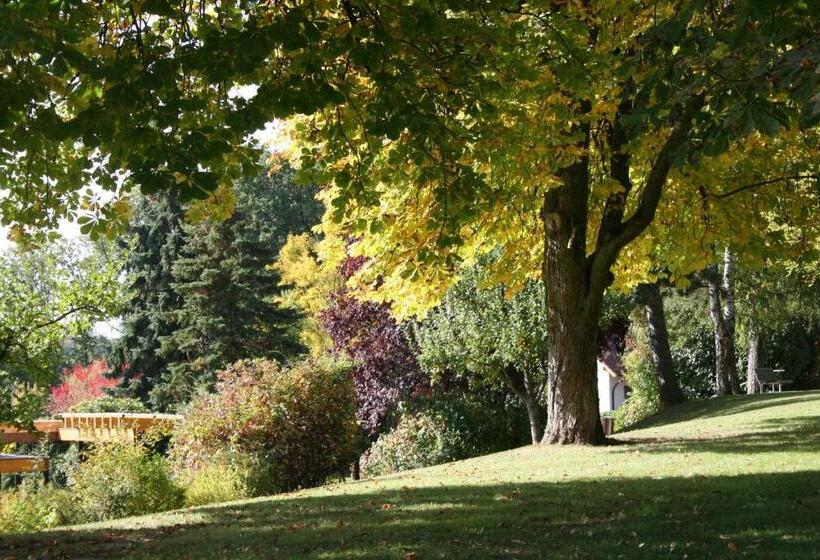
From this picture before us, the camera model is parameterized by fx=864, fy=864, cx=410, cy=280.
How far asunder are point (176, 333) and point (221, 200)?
23263mm

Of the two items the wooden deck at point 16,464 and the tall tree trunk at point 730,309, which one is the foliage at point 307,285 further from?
the tall tree trunk at point 730,309

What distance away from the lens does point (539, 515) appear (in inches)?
308

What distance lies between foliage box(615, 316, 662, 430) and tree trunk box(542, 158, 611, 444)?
11484 millimetres

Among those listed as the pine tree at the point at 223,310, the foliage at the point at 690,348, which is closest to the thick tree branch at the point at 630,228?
the foliage at the point at 690,348

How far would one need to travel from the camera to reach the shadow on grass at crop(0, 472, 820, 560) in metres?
6.24

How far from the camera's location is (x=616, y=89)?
10352 mm

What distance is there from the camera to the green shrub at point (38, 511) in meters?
13.5

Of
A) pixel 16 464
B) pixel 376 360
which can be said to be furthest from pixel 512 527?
pixel 16 464

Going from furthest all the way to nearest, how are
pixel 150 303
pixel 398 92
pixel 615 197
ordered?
pixel 150 303 → pixel 615 197 → pixel 398 92

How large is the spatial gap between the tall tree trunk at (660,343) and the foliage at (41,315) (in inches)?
549

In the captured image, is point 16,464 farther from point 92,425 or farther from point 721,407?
point 721,407

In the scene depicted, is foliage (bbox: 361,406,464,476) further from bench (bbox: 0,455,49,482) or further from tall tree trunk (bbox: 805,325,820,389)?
tall tree trunk (bbox: 805,325,820,389)

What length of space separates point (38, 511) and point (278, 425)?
423cm

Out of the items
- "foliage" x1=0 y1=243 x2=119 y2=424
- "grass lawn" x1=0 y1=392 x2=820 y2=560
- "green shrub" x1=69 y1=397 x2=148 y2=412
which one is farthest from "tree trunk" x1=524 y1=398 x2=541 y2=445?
"green shrub" x1=69 y1=397 x2=148 y2=412
